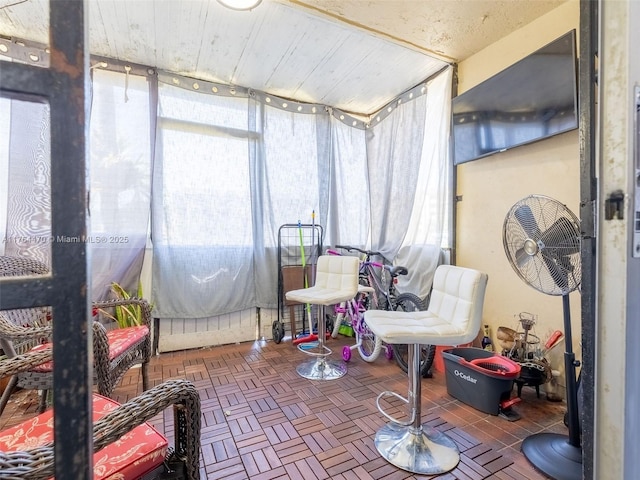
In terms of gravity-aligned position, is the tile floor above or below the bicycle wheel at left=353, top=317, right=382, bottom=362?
below

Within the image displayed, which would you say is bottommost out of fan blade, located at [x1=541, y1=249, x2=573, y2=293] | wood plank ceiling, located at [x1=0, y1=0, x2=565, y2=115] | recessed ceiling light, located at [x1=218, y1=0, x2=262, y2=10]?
fan blade, located at [x1=541, y1=249, x2=573, y2=293]

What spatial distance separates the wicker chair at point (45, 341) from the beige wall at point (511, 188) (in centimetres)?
250

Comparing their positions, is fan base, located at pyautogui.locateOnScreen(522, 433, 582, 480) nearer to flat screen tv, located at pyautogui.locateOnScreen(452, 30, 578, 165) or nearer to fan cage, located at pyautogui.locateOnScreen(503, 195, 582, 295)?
fan cage, located at pyautogui.locateOnScreen(503, 195, 582, 295)

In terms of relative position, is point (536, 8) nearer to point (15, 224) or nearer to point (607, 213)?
point (607, 213)

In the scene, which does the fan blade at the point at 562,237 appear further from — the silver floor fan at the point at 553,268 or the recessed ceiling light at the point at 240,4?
the recessed ceiling light at the point at 240,4

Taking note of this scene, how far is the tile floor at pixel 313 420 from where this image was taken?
4.65 feet

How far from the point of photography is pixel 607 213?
0.57 meters

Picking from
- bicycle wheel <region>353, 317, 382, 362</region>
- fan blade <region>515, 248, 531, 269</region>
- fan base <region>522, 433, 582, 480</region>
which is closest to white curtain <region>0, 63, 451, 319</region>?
bicycle wheel <region>353, 317, 382, 362</region>

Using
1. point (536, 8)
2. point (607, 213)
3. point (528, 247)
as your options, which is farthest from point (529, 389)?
point (536, 8)

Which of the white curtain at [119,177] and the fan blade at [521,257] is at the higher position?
the white curtain at [119,177]

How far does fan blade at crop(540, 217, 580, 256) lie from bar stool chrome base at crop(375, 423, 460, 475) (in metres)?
1.11

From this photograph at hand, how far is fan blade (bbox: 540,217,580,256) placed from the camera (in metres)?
1.32

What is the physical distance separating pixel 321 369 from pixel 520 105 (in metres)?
2.42

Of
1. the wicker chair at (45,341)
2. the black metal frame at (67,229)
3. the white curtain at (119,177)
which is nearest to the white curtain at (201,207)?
the white curtain at (119,177)
